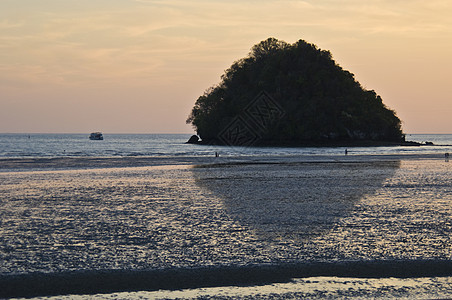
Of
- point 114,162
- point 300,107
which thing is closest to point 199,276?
point 114,162

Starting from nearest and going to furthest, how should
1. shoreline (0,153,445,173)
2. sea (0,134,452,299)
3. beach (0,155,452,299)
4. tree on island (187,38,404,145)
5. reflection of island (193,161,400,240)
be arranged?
sea (0,134,452,299)
beach (0,155,452,299)
reflection of island (193,161,400,240)
shoreline (0,153,445,173)
tree on island (187,38,404,145)

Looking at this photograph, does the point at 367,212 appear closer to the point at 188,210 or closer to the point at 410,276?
the point at 188,210

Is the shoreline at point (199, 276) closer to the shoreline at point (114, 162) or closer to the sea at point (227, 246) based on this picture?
the sea at point (227, 246)

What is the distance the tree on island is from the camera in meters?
117

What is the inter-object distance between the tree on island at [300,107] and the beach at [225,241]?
3782 inches

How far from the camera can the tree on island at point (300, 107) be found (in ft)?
384

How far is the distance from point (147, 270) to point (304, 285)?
8.42 feet

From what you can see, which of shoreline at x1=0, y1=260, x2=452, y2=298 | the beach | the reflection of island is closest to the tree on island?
the reflection of island

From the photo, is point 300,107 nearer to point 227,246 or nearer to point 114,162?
point 114,162

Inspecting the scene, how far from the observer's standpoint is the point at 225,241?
10.3 m

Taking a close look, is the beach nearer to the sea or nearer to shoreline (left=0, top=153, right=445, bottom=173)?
the sea

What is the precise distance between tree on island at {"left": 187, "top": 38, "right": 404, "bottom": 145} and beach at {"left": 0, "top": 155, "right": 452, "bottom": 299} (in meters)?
96.1

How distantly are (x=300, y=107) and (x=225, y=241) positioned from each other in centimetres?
11125

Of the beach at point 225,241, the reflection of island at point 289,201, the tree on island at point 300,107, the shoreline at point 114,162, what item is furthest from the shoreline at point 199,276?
the tree on island at point 300,107
